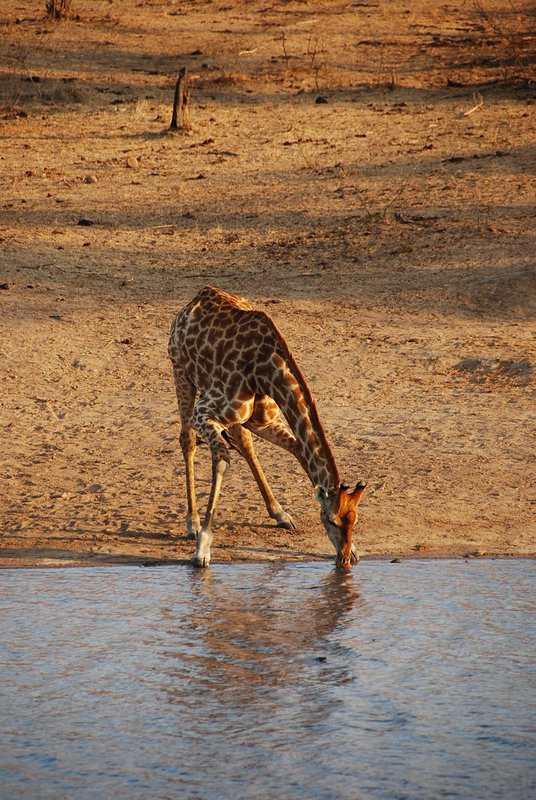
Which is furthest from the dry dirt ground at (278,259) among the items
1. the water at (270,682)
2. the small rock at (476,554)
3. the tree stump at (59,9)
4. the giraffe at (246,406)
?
the water at (270,682)

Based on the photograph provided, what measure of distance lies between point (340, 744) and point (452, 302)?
725cm

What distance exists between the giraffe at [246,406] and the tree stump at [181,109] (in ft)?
30.0

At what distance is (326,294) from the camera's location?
12.0 meters

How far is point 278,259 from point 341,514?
6276 mm

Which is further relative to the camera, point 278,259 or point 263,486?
point 278,259

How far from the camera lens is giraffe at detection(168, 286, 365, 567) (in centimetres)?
707

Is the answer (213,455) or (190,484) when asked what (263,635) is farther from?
(190,484)

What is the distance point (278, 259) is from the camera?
506 inches

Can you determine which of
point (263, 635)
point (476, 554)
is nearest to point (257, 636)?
point (263, 635)

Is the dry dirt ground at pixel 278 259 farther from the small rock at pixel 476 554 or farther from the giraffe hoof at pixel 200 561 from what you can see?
the giraffe hoof at pixel 200 561

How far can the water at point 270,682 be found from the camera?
4.77m

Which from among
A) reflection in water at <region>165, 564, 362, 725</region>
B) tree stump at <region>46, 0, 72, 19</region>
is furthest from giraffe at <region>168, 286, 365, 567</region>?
tree stump at <region>46, 0, 72, 19</region>

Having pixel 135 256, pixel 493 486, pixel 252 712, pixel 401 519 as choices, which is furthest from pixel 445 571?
pixel 135 256

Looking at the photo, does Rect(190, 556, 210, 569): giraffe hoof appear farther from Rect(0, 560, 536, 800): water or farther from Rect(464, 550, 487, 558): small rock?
Rect(464, 550, 487, 558): small rock
